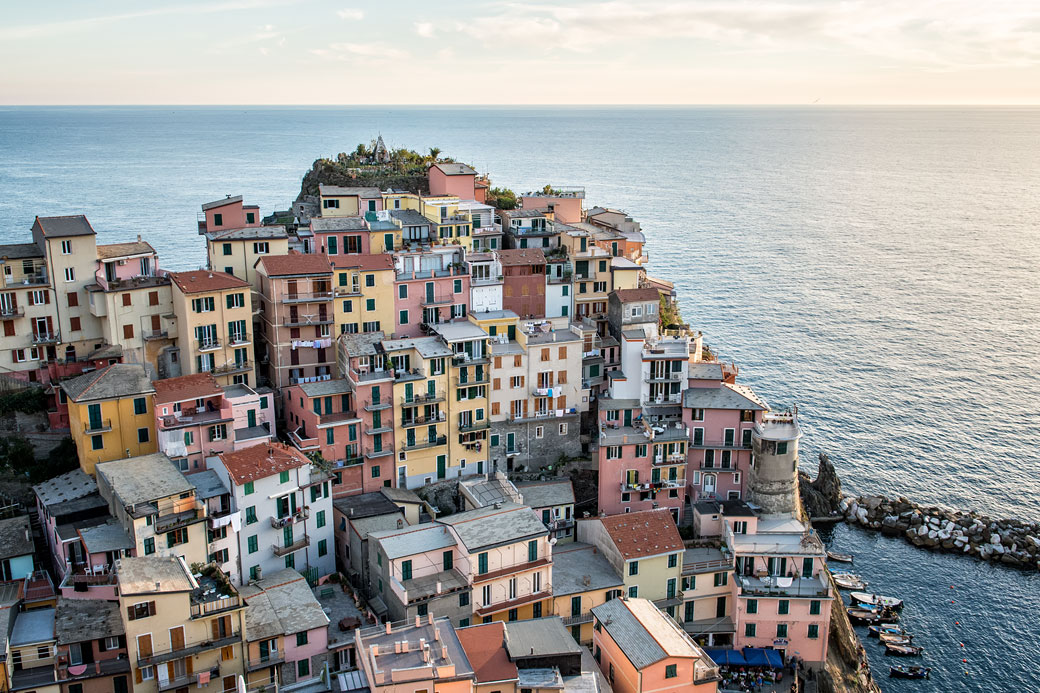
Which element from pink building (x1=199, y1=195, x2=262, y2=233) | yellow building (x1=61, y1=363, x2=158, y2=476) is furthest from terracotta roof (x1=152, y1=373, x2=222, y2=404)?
pink building (x1=199, y1=195, x2=262, y2=233)

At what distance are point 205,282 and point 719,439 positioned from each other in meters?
33.5

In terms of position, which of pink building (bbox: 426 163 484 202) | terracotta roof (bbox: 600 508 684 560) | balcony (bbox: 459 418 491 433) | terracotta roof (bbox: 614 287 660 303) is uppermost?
pink building (bbox: 426 163 484 202)

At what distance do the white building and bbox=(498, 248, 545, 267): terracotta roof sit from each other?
22.0 m

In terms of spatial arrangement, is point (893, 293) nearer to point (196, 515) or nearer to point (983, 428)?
point (983, 428)

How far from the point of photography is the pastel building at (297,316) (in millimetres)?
58656

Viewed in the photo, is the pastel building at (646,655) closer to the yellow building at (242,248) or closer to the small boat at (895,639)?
the small boat at (895,639)

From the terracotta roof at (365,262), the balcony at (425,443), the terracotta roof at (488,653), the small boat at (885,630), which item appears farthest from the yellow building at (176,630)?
the small boat at (885,630)

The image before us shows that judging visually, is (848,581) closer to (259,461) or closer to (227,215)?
(259,461)

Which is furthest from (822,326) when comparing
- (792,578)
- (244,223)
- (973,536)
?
(244,223)

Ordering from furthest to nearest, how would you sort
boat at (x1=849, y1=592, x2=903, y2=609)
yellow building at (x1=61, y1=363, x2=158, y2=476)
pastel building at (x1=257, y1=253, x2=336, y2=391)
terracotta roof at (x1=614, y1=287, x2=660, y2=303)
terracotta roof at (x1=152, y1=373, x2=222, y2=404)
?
terracotta roof at (x1=614, y1=287, x2=660, y2=303)
boat at (x1=849, y1=592, x2=903, y2=609)
pastel building at (x1=257, y1=253, x2=336, y2=391)
terracotta roof at (x1=152, y1=373, x2=222, y2=404)
yellow building at (x1=61, y1=363, x2=158, y2=476)

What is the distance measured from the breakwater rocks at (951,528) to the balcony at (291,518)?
4221 centimetres

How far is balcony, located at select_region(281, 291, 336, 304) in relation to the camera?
58688mm

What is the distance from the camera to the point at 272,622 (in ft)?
136

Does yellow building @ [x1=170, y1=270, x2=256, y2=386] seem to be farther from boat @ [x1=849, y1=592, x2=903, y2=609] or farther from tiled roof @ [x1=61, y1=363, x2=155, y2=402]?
boat @ [x1=849, y1=592, x2=903, y2=609]
